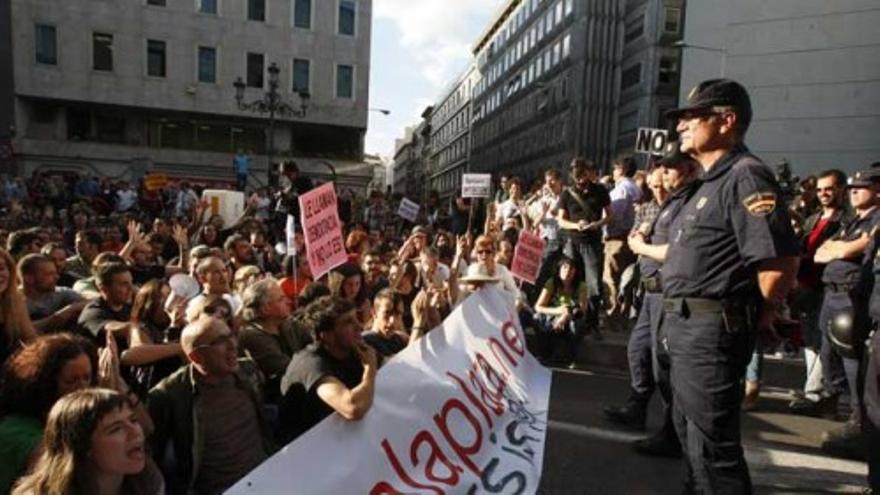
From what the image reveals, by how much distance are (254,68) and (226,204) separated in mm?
23134

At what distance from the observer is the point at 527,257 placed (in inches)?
268

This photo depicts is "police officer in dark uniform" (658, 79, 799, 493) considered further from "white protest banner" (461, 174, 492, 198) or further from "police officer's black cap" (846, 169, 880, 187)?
"white protest banner" (461, 174, 492, 198)

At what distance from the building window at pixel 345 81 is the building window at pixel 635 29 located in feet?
71.0

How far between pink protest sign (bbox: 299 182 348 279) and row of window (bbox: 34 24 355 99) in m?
31.8

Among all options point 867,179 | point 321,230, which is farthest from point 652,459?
point 321,230

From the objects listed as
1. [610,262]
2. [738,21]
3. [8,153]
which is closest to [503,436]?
[610,262]

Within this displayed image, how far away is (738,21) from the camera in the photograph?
33188 millimetres

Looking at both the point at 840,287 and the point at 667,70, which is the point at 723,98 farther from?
the point at 667,70

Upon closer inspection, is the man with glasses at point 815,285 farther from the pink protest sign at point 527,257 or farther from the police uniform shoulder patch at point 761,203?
the police uniform shoulder patch at point 761,203

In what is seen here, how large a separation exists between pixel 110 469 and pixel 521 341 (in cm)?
336

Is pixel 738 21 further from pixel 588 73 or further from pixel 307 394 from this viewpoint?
pixel 307 394

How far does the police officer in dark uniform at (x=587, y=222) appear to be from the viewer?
24.8ft

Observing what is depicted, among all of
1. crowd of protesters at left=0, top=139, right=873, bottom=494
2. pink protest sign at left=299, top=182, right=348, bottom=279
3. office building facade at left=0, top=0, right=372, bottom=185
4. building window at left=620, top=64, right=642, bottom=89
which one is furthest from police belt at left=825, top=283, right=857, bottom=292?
building window at left=620, top=64, right=642, bottom=89

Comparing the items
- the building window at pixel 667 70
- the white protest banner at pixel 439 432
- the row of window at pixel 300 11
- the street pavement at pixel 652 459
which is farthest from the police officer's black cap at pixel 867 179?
the building window at pixel 667 70
